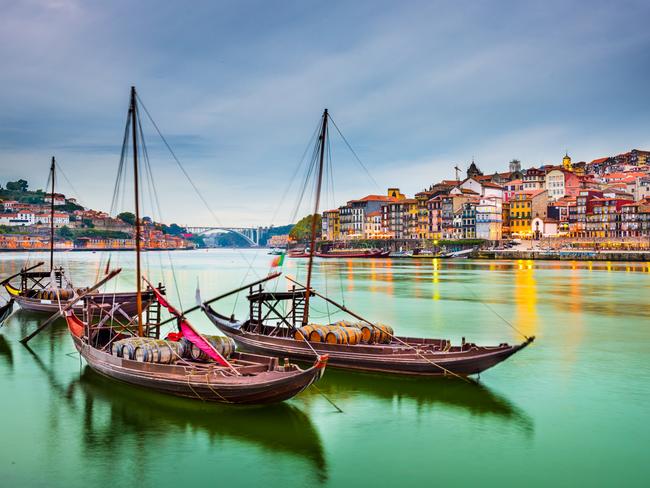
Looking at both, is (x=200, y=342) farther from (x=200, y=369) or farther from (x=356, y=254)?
(x=356, y=254)

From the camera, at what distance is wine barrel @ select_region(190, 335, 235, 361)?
16.4m

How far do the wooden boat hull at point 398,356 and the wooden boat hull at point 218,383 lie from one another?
13.5ft

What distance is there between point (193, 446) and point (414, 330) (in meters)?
19.3

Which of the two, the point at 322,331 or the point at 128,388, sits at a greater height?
the point at 322,331

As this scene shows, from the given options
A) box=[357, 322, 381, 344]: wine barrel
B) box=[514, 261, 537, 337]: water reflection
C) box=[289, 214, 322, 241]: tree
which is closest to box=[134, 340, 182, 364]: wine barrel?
box=[357, 322, 381, 344]: wine barrel

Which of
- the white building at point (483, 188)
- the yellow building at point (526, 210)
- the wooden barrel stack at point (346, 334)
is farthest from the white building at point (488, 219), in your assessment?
the wooden barrel stack at point (346, 334)

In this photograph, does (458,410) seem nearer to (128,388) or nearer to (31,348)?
(128,388)

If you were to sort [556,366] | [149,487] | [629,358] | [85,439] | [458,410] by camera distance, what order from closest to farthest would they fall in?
[149,487], [85,439], [458,410], [556,366], [629,358]

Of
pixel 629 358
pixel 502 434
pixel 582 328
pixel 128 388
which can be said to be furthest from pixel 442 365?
pixel 582 328

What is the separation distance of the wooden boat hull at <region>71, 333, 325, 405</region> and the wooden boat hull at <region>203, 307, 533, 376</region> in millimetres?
4114

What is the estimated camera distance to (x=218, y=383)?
1461cm

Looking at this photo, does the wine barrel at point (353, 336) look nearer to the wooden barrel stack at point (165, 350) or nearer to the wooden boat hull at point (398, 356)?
the wooden boat hull at point (398, 356)

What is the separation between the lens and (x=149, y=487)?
11703 mm

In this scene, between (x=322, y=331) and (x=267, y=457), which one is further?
(x=322, y=331)
